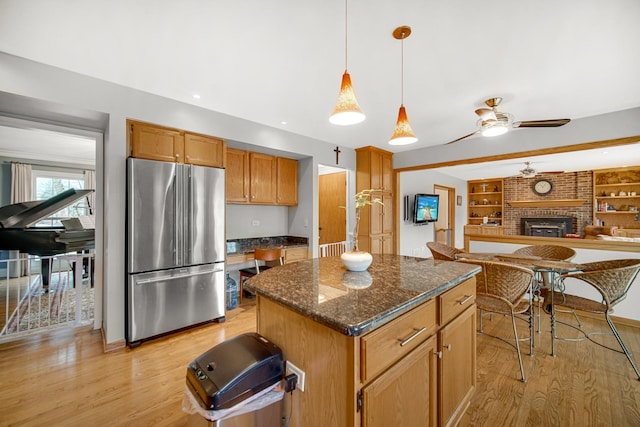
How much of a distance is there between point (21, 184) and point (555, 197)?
12.7 meters

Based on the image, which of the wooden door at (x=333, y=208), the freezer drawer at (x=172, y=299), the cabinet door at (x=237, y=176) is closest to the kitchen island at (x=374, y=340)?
the freezer drawer at (x=172, y=299)

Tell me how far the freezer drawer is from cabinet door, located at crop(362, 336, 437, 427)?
2.47 metres

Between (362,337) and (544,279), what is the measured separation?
308cm

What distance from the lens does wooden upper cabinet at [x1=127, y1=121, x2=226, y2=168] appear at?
2673 millimetres

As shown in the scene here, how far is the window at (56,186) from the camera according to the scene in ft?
17.5

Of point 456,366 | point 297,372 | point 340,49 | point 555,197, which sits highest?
point 340,49

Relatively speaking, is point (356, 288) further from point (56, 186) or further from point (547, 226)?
point (547, 226)

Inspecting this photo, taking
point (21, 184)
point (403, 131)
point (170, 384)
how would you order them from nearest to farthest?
1. point (403, 131)
2. point (170, 384)
3. point (21, 184)

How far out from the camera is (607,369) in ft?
7.29

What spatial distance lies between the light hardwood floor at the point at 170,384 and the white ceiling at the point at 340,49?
8.32 ft

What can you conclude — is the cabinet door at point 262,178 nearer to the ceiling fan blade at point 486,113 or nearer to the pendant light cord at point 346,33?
the pendant light cord at point 346,33

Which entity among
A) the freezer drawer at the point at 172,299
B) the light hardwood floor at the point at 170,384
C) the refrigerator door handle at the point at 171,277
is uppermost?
the refrigerator door handle at the point at 171,277

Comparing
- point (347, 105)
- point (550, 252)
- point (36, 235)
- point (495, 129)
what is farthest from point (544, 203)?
point (36, 235)

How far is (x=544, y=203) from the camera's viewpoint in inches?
304
